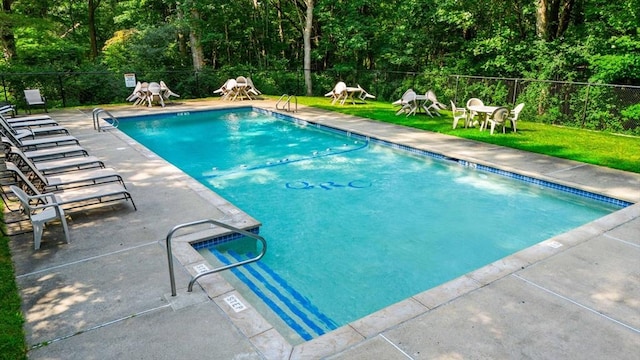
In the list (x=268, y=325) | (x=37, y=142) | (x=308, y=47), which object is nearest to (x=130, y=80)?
(x=308, y=47)

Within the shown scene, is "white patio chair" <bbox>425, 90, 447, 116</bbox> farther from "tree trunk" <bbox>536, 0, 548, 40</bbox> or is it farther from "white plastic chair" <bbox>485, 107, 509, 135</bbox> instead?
"tree trunk" <bbox>536, 0, 548, 40</bbox>

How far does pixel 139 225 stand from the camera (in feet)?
19.2

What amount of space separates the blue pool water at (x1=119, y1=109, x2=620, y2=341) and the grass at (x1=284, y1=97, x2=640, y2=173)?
2066 mm

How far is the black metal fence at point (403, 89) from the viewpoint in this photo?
12.5 metres

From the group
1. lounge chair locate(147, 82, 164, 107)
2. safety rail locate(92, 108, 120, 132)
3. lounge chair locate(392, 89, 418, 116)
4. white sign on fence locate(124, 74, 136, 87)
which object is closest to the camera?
safety rail locate(92, 108, 120, 132)

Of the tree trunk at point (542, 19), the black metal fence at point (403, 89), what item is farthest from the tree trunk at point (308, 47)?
the tree trunk at point (542, 19)

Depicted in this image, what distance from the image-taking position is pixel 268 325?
375cm

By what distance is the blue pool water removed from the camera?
519 cm

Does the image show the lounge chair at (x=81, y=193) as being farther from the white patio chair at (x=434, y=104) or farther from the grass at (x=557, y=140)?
the white patio chair at (x=434, y=104)

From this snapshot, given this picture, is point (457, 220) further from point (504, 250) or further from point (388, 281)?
point (388, 281)

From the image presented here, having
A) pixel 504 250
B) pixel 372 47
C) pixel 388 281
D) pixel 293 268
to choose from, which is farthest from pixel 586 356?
pixel 372 47

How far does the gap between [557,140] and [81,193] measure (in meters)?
10.7

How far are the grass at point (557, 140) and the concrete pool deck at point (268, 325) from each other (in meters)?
3.60

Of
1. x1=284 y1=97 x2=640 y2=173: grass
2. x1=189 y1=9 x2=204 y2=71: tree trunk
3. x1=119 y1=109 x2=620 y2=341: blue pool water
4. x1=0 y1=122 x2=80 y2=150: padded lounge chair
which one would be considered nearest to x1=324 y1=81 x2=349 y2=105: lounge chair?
x1=284 y1=97 x2=640 y2=173: grass
